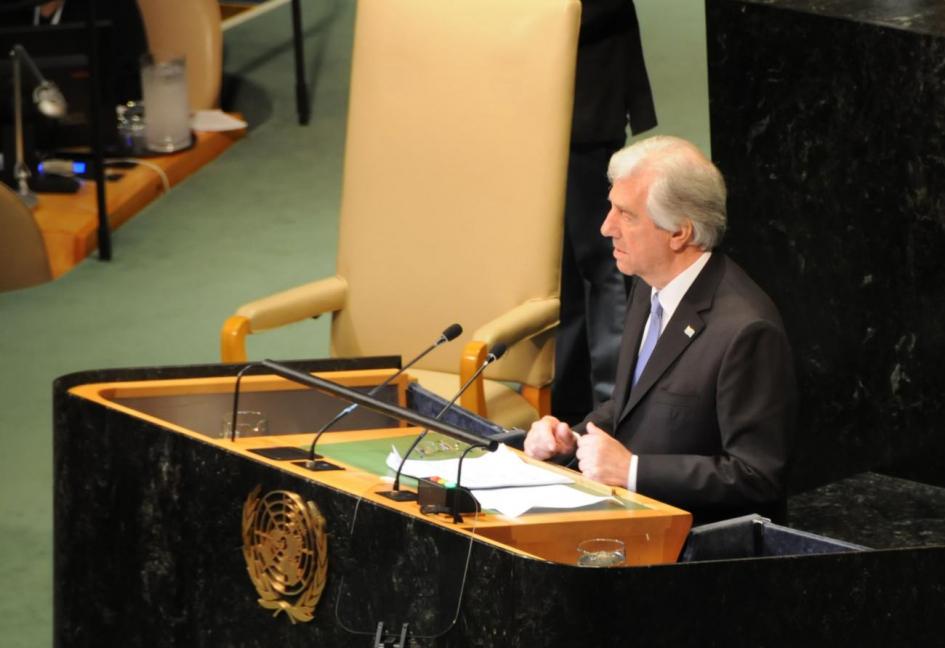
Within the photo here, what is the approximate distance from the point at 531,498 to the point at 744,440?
1.47ft

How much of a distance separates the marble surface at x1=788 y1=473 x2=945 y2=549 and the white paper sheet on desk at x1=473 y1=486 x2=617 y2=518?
4.65 ft

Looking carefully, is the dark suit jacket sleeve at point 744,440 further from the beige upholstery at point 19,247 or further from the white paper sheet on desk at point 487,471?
the beige upholstery at point 19,247

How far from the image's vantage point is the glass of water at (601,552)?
2.23 m

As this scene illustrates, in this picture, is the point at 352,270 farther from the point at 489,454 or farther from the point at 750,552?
the point at 750,552

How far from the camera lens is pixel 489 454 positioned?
8.34 ft

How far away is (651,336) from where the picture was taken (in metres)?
2.84

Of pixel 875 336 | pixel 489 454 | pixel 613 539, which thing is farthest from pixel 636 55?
pixel 613 539

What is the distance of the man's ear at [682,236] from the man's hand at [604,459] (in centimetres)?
34

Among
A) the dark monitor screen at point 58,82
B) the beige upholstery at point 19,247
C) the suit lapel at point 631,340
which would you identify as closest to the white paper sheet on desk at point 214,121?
the dark monitor screen at point 58,82

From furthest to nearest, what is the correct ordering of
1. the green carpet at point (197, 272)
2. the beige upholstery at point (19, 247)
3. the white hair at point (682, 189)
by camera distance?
the beige upholstery at point (19, 247), the green carpet at point (197, 272), the white hair at point (682, 189)

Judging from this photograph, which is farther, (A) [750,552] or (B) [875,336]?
(B) [875,336]

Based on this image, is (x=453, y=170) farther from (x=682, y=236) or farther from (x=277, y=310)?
(x=682, y=236)

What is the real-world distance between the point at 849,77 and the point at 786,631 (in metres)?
1.71

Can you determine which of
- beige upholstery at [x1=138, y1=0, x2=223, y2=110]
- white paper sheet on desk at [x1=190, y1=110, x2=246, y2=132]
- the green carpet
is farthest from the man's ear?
beige upholstery at [x1=138, y1=0, x2=223, y2=110]
